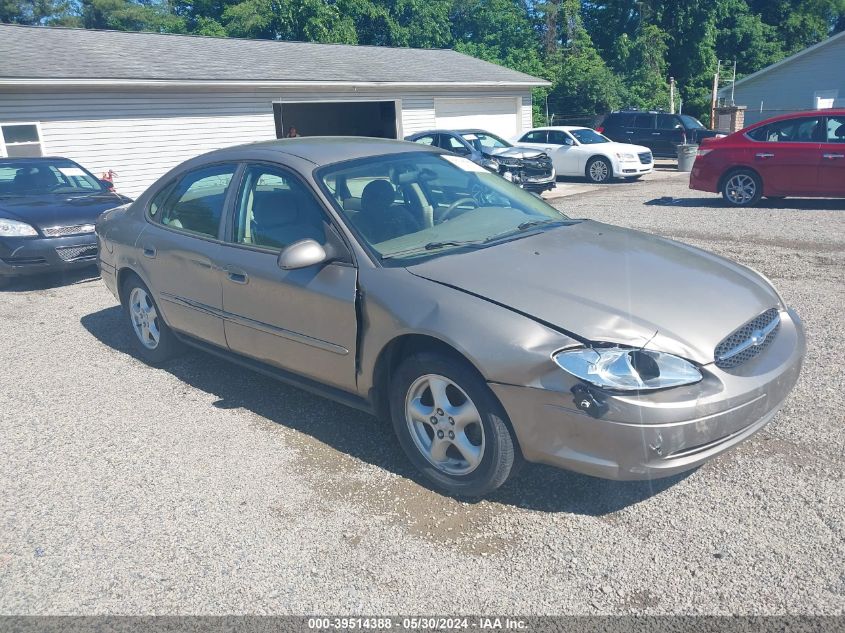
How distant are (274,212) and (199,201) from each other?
879 millimetres

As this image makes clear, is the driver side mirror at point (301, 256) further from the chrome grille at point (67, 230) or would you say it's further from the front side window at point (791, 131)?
the front side window at point (791, 131)

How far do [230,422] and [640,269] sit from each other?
2.60 metres

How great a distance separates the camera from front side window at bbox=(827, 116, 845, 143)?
1100cm

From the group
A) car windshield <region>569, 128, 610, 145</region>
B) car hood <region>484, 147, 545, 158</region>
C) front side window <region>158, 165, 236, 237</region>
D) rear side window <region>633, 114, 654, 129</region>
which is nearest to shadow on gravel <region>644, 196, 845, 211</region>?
car hood <region>484, 147, 545, 158</region>

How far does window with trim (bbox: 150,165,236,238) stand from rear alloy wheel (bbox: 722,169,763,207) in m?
9.88

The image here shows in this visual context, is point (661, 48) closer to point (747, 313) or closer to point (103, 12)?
point (103, 12)

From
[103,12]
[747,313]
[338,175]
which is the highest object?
[103,12]

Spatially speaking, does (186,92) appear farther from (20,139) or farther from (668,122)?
(668,122)

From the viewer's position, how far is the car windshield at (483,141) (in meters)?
16.9

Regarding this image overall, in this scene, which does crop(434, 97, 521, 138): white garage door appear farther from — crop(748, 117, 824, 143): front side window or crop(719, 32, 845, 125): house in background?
crop(748, 117, 824, 143): front side window

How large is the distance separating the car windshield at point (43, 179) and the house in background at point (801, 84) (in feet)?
87.9

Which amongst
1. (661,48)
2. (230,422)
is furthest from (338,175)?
(661,48)

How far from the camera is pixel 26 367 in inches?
223

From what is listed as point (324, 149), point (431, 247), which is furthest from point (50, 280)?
point (431, 247)
